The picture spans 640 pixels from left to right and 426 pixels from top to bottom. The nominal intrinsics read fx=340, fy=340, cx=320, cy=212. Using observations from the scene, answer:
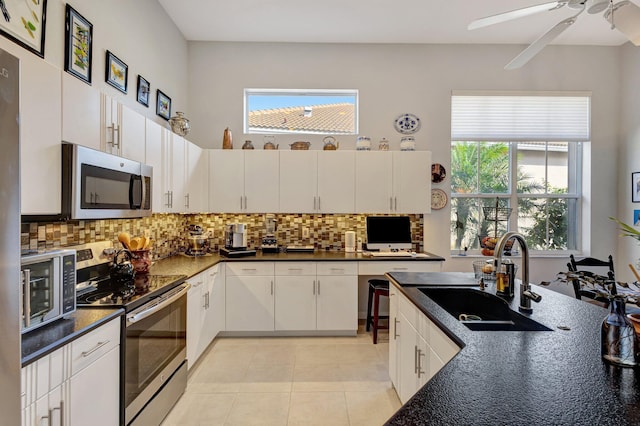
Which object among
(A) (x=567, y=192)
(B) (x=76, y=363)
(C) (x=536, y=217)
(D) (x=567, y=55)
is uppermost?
(D) (x=567, y=55)

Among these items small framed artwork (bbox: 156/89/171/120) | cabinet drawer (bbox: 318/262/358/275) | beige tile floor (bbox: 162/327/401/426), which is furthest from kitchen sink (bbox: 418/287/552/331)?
small framed artwork (bbox: 156/89/171/120)

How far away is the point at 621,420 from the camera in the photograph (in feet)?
2.67

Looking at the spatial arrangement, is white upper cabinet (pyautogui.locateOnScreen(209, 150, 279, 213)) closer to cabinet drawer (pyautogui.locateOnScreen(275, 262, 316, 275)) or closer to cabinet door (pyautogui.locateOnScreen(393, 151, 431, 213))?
cabinet drawer (pyautogui.locateOnScreen(275, 262, 316, 275))

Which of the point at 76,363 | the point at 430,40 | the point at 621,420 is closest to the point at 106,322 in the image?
the point at 76,363

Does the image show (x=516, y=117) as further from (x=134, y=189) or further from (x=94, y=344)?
(x=94, y=344)

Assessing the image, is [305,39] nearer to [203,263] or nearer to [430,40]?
[430,40]

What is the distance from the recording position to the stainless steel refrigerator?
1034 mm

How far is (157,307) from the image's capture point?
83.3 inches

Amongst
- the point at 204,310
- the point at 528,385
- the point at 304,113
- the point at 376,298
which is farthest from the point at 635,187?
the point at 204,310

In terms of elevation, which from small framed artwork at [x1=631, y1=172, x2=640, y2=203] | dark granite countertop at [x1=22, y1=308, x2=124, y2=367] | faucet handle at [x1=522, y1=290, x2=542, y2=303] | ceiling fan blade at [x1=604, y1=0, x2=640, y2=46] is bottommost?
dark granite countertop at [x1=22, y1=308, x2=124, y2=367]

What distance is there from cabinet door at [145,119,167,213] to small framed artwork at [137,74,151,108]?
0.59 metres

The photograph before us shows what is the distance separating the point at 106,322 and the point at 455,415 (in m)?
1.62

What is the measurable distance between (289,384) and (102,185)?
Answer: 203cm

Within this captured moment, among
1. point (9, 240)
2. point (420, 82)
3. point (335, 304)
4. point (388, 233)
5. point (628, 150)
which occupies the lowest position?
point (335, 304)
